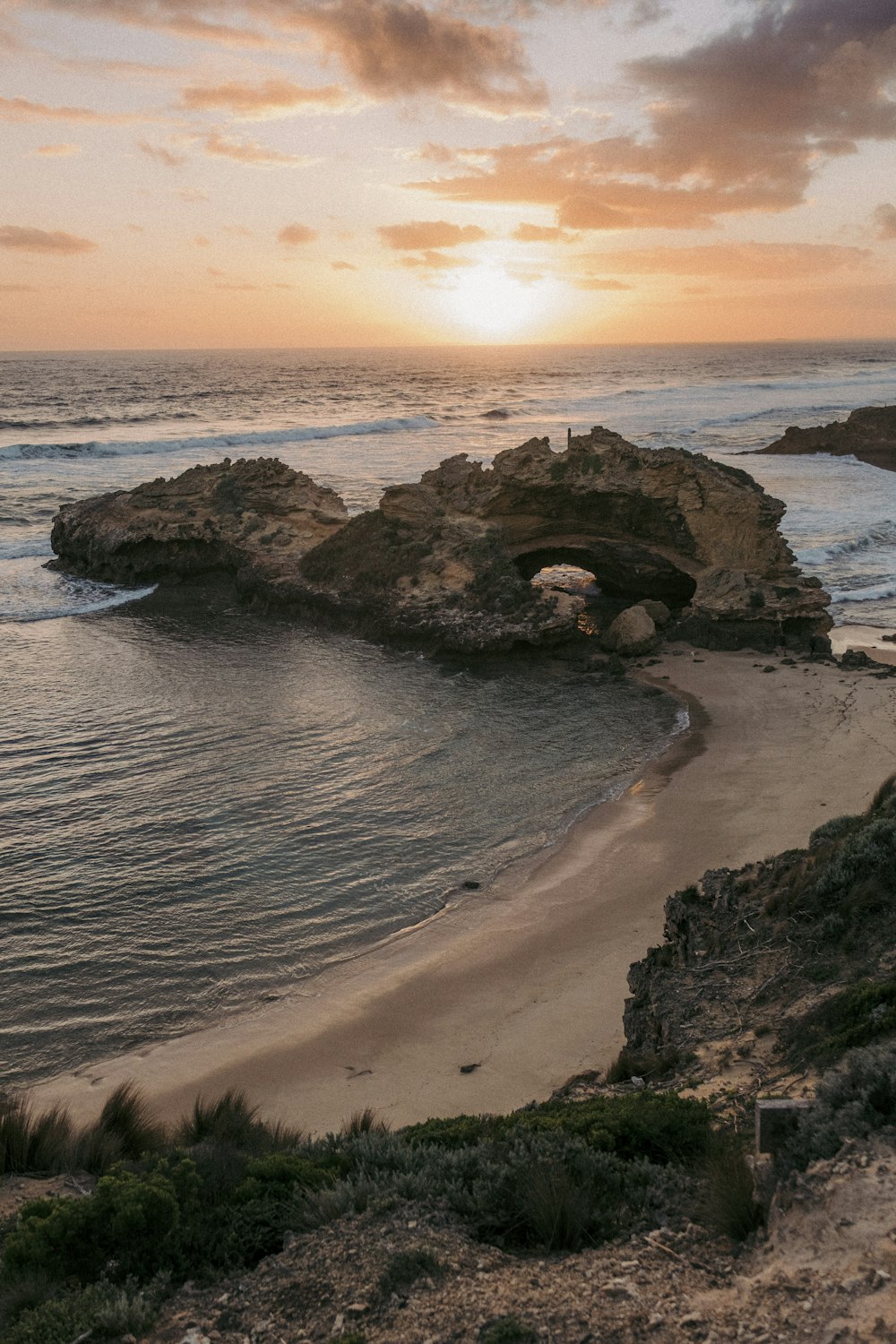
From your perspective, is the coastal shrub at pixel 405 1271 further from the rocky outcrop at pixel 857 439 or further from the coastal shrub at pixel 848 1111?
the rocky outcrop at pixel 857 439

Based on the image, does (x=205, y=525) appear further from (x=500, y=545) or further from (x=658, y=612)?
(x=658, y=612)

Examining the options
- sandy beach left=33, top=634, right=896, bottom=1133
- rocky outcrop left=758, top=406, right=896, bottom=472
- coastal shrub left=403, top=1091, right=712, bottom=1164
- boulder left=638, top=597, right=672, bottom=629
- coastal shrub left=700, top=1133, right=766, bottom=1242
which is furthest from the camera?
rocky outcrop left=758, top=406, right=896, bottom=472

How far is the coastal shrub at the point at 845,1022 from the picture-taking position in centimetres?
747

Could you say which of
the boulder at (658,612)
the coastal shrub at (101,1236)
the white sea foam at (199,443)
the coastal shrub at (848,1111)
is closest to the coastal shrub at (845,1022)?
the coastal shrub at (848,1111)

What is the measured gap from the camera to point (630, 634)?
80.9 feet

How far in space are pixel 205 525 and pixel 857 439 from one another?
46176mm

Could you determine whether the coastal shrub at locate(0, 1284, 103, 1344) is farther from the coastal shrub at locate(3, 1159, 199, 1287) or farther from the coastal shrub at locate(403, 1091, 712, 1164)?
the coastal shrub at locate(403, 1091, 712, 1164)

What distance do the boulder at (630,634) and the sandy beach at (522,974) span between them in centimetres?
568

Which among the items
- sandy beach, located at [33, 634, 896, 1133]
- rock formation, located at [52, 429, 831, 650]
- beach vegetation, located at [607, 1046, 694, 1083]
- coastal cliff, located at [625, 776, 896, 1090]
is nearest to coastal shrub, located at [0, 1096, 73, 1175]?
sandy beach, located at [33, 634, 896, 1133]

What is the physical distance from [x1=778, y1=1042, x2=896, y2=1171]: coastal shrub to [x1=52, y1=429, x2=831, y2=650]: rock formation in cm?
1813

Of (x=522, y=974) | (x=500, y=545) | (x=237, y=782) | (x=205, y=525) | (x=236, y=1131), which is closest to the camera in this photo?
(x=236, y=1131)

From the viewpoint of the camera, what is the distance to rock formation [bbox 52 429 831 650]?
82.1 ft

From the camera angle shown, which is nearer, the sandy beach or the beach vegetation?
the beach vegetation

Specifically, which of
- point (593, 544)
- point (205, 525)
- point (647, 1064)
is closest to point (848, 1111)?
point (647, 1064)
